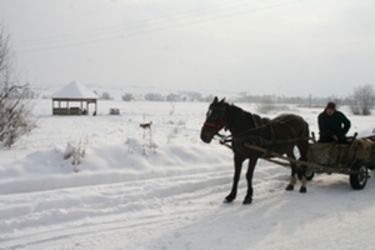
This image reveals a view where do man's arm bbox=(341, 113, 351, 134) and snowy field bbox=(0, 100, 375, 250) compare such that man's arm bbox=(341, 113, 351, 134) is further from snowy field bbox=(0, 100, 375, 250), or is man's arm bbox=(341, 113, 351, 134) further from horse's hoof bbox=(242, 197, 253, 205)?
horse's hoof bbox=(242, 197, 253, 205)

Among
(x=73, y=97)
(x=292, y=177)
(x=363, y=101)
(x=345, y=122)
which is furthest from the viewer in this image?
(x=363, y=101)

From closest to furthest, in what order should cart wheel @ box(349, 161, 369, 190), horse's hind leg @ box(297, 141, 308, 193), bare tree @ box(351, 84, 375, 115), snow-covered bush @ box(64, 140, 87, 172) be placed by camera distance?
horse's hind leg @ box(297, 141, 308, 193) < cart wheel @ box(349, 161, 369, 190) < snow-covered bush @ box(64, 140, 87, 172) < bare tree @ box(351, 84, 375, 115)

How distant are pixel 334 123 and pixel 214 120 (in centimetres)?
332

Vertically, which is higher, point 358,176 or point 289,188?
point 358,176

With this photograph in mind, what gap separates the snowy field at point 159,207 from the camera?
16.7ft

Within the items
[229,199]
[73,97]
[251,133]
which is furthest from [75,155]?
[73,97]

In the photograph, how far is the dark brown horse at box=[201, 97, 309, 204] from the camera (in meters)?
6.99

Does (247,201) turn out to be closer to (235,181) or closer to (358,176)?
(235,181)

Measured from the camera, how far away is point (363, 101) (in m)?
67.4

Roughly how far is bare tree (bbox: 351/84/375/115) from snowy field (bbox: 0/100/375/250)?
197ft

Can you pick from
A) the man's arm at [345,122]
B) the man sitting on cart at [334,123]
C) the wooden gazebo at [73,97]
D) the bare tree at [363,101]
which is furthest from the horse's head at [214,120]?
the bare tree at [363,101]

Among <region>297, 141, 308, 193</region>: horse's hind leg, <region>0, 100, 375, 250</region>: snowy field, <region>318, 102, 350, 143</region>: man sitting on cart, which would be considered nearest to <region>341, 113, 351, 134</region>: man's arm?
<region>318, 102, 350, 143</region>: man sitting on cart

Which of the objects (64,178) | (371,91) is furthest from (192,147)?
(371,91)

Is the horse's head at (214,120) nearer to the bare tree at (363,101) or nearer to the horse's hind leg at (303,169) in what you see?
the horse's hind leg at (303,169)
